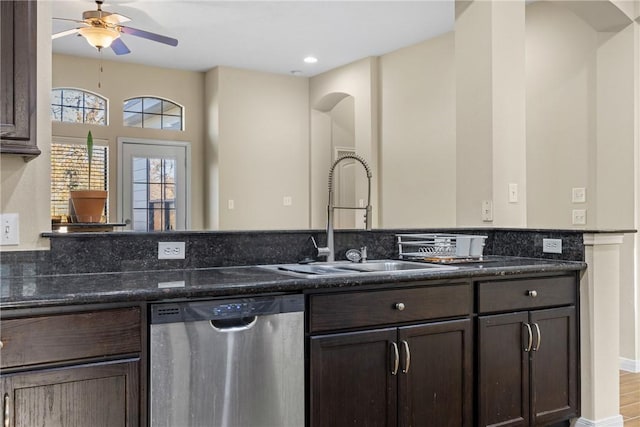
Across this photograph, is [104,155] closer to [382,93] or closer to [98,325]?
[382,93]

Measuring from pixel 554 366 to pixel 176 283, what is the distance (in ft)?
5.98

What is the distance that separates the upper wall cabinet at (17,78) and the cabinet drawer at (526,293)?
1845mm

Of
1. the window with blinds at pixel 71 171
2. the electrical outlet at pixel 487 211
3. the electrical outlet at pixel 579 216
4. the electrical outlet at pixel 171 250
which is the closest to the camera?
the electrical outlet at pixel 171 250

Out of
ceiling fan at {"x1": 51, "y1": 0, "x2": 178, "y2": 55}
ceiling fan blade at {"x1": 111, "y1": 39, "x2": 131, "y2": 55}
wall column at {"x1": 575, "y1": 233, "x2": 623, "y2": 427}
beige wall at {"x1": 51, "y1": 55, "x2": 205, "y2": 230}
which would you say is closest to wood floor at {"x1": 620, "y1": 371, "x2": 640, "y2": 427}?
wall column at {"x1": 575, "y1": 233, "x2": 623, "y2": 427}

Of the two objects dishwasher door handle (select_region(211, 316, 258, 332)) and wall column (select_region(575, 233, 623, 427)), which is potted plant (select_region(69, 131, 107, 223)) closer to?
dishwasher door handle (select_region(211, 316, 258, 332))

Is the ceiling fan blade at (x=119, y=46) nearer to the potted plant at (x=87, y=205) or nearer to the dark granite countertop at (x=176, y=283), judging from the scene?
the potted plant at (x=87, y=205)

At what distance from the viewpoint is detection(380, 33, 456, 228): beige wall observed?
5.47 metres

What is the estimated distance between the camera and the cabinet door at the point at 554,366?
255 cm

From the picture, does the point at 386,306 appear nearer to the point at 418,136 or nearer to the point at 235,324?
the point at 235,324

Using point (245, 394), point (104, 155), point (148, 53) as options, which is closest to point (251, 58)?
point (148, 53)

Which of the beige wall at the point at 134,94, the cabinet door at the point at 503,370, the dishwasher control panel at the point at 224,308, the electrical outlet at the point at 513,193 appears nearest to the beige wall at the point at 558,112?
the electrical outlet at the point at 513,193

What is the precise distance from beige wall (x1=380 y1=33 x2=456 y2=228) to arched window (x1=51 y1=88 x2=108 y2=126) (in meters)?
3.30

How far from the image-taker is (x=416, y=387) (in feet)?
7.23

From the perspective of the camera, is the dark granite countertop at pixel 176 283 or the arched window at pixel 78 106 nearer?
the dark granite countertop at pixel 176 283
